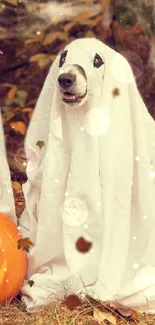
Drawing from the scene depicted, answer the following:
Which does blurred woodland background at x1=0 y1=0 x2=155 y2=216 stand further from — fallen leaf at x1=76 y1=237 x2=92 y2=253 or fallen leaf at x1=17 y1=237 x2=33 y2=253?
fallen leaf at x1=76 y1=237 x2=92 y2=253

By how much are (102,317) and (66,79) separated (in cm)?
102

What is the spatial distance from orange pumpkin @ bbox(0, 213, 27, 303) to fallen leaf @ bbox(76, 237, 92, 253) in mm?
284

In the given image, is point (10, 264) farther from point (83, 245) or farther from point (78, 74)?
point (78, 74)

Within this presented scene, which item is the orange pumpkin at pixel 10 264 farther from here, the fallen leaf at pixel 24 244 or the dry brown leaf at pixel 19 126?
the dry brown leaf at pixel 19 126

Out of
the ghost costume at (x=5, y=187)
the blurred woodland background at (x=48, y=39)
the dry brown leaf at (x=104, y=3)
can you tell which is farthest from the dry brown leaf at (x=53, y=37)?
the ghost costume at (x=5, y=187)

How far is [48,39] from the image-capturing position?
17.1 ft

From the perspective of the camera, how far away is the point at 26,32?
5367 mm

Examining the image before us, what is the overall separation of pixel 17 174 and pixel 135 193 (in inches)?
69.6

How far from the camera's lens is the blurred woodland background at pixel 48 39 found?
5.01 metres

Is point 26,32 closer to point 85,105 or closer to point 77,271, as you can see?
point 85,105

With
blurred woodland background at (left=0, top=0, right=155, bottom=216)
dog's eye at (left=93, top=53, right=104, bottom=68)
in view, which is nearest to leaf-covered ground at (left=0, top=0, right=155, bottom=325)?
blurred woodland background at (left=0, top=0, right=155, bottom=216)

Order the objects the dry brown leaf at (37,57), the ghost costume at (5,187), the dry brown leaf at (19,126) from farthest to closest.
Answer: the dry brown leaf at (19,126), the dry brown leaf at (37,57), the ghost costume at (5,187)

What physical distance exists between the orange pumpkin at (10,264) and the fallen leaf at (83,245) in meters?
0.28

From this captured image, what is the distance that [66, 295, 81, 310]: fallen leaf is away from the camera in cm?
265
